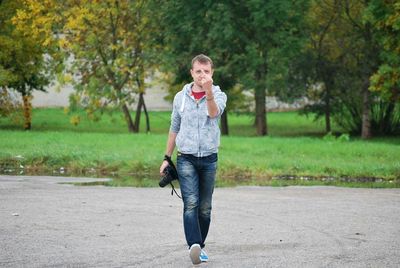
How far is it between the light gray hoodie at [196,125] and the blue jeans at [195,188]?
0.30ft

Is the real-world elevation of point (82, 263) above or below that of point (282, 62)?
below

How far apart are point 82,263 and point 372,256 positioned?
2.81 meters

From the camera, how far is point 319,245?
34.1 feet

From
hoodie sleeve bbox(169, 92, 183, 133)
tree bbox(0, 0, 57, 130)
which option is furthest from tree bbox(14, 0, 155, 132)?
hoodie sleeve bbox(169, 92, 183, 133)

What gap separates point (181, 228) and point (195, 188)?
255cm

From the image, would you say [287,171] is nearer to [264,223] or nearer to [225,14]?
[264,223]

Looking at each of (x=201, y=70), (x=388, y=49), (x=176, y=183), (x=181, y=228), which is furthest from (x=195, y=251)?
(x=388, y=49)

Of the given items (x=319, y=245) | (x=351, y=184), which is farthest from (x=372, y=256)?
(x=351, y=184)

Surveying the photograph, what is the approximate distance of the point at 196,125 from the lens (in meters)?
9.30

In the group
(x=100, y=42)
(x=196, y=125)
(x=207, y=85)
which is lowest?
(x=196, y=125)

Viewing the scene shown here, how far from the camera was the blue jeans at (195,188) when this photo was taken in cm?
922

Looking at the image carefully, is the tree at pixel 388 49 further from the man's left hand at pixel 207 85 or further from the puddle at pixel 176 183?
the man's left hand at pixel 207 85

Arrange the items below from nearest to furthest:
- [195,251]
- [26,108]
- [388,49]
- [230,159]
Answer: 1. [195,251]
2. [230,159]
3. [388,49]
4. [26,108]

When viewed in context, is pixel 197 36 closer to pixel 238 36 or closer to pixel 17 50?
pixel 238 36
